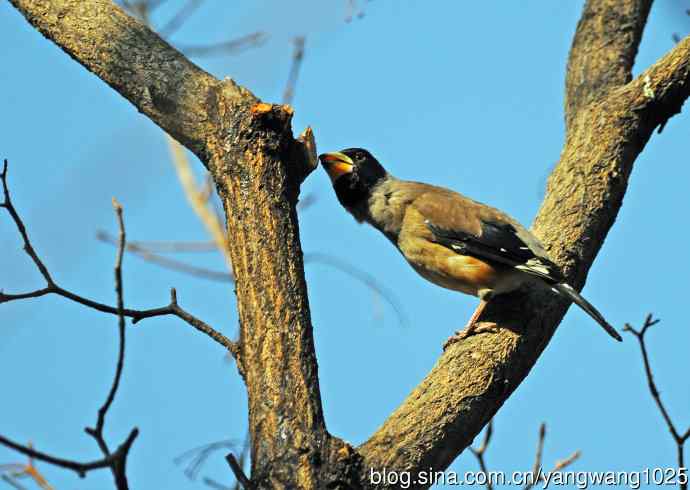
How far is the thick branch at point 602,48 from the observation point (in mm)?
6176

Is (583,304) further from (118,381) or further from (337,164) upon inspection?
(118,381)

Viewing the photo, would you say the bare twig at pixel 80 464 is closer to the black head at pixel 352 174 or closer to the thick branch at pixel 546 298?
the thick branch at pixel 546 298

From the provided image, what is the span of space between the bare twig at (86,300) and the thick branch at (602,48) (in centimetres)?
322

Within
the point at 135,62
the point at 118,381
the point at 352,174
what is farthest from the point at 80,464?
the point at 352,174

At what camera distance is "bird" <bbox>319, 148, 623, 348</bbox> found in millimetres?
5145

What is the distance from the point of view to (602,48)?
6.43m

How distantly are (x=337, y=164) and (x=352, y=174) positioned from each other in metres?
0.13

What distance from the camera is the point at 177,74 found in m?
4.46

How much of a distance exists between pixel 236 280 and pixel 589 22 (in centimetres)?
392

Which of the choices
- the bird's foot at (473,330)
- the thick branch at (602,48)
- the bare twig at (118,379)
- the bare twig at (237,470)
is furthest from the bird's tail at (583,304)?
the bare twig at (118,379)

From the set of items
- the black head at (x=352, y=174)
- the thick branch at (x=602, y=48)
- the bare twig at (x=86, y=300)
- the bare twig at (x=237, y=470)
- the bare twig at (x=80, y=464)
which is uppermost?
the thick branch at (x=602, y=48)

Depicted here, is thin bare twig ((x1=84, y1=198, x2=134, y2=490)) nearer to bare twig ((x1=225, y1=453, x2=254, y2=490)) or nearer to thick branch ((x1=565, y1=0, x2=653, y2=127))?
bare twig ((x1=225, y1=453, x2=254, y2=490))

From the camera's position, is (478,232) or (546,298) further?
(478,232)

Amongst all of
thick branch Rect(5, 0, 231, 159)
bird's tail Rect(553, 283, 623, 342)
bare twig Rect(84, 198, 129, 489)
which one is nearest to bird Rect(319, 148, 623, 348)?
bird's tail Rect(553, 283, 623, 342)
